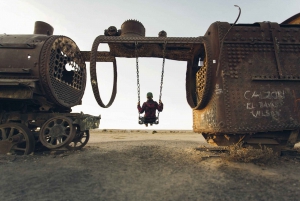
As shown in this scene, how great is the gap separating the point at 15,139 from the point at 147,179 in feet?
15.1

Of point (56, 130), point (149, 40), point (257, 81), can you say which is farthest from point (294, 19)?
point (56, 130)

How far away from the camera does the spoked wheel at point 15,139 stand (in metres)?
5.52

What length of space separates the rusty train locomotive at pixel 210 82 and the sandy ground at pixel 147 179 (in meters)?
0.91

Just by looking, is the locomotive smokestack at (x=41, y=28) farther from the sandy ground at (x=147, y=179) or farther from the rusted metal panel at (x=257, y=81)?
the rusted metal panel at (x=257, y=81)

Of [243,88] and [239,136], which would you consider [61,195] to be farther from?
[243,88]

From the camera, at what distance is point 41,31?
7.44 metres

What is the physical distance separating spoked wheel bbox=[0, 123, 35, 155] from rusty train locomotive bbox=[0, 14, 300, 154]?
0.08ft

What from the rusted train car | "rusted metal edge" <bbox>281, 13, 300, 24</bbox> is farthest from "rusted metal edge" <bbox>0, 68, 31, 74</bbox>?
"rusted metal edge" <bbox>281, 13, 300, 24</bbox>

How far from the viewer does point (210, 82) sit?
4.98 m

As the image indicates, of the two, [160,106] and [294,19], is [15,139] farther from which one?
[294,19]

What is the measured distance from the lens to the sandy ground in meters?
2.75

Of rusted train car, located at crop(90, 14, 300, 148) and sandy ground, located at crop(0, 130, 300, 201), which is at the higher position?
rusted train car, located at crop(90, 14, 300, 148)

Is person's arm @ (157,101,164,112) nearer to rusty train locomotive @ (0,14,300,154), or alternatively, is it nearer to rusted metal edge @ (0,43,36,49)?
rusty train locomotive @ (0,14,300,154)

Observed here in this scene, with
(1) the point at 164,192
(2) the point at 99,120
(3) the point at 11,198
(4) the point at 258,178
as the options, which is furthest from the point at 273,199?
(2) the point at 99,120
